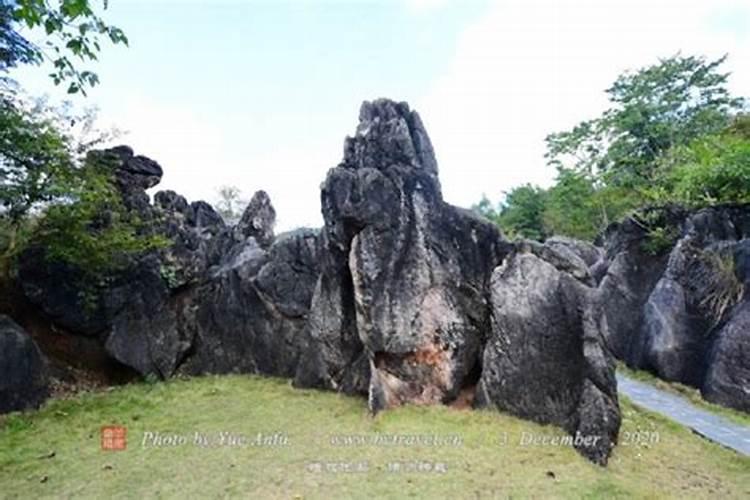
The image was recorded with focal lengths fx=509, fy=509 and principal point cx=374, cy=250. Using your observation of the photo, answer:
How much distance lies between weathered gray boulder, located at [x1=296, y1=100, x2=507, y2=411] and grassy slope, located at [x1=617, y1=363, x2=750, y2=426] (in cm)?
317

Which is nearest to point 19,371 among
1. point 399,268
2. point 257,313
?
point 257,313

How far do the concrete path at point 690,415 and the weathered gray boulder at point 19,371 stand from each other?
306 inches

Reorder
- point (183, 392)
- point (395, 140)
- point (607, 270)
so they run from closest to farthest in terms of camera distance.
Result: point (395, 140) → point (183, 392) → point (607, 270)

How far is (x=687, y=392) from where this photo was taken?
24.1 feet

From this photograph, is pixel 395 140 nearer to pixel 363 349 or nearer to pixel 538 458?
pixel 363 349

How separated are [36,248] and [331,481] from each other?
603cm

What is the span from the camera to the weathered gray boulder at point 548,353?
197 inches

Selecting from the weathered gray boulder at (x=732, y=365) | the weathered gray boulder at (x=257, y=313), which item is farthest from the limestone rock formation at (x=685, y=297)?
the weathered gray boulder at (x=257, y=313)

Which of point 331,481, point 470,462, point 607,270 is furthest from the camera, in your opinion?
point 607,270

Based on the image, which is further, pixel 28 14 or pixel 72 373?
pixel 72 373

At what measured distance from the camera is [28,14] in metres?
2.33

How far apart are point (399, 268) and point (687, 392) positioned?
15.4 ft

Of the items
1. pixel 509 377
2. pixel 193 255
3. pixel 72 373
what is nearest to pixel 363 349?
pixel 509 377

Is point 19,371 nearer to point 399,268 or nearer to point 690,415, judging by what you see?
point 399,268
